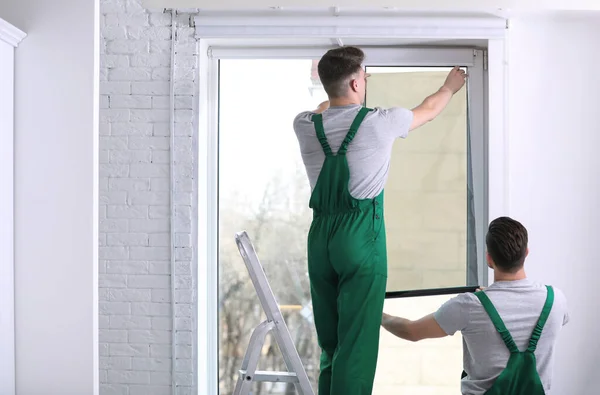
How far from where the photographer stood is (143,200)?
3809 mm

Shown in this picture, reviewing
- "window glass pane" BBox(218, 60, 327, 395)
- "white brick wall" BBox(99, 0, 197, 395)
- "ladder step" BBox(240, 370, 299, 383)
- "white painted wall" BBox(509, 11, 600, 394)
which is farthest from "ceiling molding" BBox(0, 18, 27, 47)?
"white painted wall" BBox(509, 11, 600, 394)

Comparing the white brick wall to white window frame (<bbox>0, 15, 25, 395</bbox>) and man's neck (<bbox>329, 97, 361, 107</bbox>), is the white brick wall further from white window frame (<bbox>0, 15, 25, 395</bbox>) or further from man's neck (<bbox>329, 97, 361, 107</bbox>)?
man's neck (<bbox>329, 97, 361, 107</bbox>)

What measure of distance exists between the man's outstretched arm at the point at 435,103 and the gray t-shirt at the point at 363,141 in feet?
0.41

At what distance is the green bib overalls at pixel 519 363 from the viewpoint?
2373mm

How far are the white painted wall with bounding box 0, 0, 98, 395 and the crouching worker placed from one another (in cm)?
137

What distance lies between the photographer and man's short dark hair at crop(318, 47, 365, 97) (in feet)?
9.07

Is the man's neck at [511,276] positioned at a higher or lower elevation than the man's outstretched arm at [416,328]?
higher

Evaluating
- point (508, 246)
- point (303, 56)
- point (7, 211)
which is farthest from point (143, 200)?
point (508, 246)

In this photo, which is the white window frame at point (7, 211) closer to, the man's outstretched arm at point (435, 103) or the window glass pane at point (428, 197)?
the man's outstretched arm at point (435, 103)

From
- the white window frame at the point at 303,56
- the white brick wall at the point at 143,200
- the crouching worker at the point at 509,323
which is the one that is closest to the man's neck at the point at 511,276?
the crouching worker at the point at 509,323

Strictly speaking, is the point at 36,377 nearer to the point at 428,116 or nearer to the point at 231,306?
the point at 231,306

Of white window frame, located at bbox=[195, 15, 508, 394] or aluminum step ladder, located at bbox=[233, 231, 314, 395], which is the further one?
white window frame, located at bbox=[195, 15, 508, 394]

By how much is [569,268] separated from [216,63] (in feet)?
6.60

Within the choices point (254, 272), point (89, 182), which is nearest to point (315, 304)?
point (254, 272)
